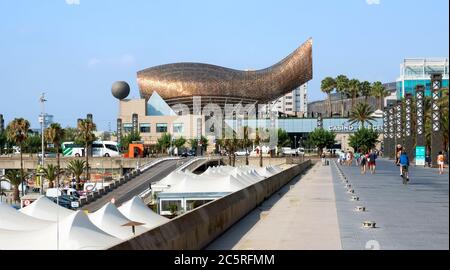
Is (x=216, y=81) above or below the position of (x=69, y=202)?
above

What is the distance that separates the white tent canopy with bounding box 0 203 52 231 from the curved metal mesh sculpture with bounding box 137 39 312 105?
17259 cm

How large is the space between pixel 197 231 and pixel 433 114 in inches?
1938

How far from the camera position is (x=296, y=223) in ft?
62.4

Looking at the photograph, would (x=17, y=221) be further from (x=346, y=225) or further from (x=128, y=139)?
(x=128, y=139)

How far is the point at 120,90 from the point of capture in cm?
17025

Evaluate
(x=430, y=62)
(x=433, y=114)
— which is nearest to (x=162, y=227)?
(x=433, y=114)

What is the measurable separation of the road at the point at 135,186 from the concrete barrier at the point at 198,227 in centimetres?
3289

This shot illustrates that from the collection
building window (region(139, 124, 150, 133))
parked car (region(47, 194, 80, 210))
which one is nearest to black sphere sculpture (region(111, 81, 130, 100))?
building window (region(139, 124, 150, 133))

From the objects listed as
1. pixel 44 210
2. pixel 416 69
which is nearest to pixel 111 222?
pixel 44 210

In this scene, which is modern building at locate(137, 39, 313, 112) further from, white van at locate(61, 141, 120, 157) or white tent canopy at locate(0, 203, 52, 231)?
white tent canopy at locate(0, 203, 52, 231)

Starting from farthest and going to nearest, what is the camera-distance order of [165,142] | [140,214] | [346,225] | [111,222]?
[165,142] < [140,214] < [111,222] < [346,225]

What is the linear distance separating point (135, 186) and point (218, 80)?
5027 inches

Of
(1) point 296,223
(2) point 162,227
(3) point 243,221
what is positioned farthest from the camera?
(3) point 243,221
